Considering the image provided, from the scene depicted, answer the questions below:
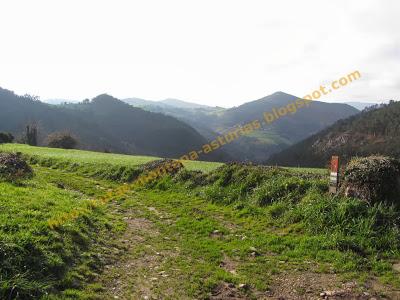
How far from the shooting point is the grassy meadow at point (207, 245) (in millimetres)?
9555

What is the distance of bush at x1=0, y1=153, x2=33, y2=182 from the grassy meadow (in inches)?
51.5

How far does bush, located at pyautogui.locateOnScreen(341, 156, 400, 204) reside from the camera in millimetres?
14305

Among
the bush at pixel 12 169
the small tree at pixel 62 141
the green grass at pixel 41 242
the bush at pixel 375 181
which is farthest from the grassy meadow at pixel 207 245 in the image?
the small tree at pixel 62 141

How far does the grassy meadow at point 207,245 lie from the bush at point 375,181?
52 cm

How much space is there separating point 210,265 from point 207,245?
190 centimetres

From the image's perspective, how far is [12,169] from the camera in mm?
20438

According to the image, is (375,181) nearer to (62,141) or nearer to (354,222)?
(354,222)

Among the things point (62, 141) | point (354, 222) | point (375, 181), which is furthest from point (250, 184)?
point (62, 141)

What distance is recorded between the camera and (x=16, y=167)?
69.9 ft

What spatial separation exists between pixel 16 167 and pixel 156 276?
14265mm

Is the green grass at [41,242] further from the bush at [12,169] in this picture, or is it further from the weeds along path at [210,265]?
the bush at [12,169]

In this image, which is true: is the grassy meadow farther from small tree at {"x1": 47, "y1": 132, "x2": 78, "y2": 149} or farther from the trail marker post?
small tree at {"x1": 47, "y1": 132, "x2": 78, "y2": 149}

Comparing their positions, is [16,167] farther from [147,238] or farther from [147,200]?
[147,238]

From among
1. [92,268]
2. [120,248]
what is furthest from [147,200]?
[92,268]
